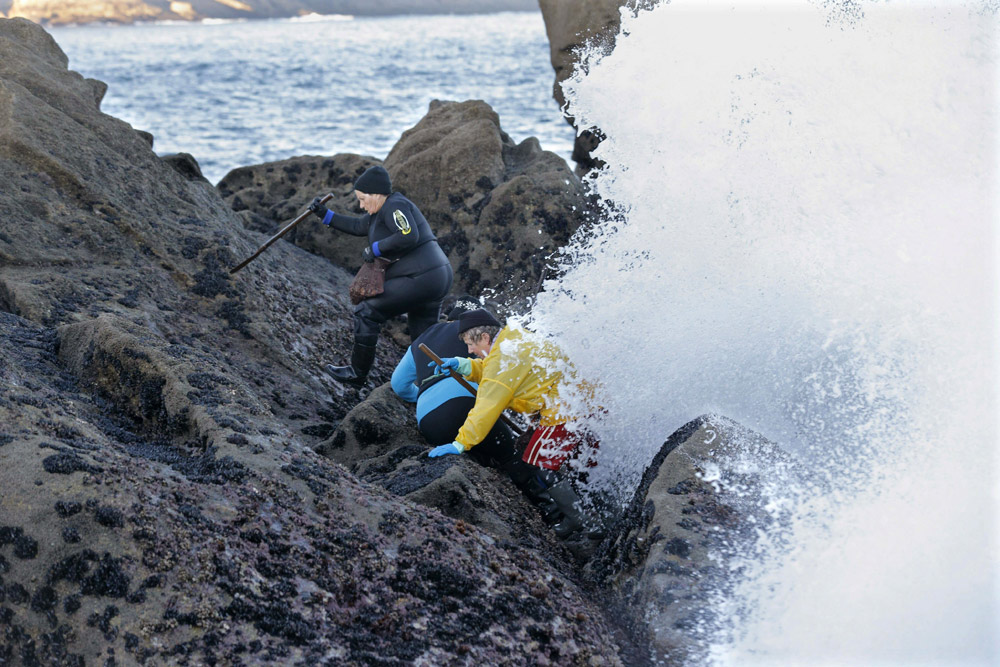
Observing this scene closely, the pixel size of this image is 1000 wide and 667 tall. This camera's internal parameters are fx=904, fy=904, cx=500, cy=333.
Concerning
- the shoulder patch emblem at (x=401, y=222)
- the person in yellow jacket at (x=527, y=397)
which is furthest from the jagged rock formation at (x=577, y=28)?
the person in yellow jacket at (x=527, y=397)

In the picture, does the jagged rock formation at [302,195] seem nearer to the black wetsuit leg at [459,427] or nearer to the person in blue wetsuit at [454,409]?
the person in blue wetsuit at [454,409]

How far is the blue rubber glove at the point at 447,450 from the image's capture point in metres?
4.33

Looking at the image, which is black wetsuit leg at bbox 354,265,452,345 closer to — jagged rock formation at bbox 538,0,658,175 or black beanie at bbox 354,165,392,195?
black beanie at bbox 354,165,392,195

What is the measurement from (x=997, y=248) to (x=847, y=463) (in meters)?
1.69

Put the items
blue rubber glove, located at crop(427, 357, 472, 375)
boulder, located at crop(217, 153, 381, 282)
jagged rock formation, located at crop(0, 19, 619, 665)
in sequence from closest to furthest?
jagged rock formation, located at crop(0, 19, 619, 665) < blue rubber glove, located at crop(427, 357, 472, 375) < boulder, located at crop(217, 153, 381, 282)

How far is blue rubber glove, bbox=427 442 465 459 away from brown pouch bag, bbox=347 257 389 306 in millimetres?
2039

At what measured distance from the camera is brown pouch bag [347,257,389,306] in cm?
619

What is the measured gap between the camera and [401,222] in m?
6.10

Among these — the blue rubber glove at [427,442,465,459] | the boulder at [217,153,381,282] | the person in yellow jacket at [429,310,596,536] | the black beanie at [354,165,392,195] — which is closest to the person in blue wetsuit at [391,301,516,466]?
the person in yellow jacket at [429,310,596,536]

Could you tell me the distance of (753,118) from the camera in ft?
19.2

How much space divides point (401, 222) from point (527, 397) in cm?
195

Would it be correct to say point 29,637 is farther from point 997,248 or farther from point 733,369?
point 997,248

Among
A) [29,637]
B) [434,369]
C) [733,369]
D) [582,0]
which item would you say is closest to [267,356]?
[434,369]

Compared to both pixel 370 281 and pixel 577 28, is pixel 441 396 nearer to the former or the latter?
pixel 370 281
